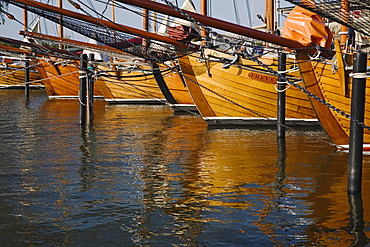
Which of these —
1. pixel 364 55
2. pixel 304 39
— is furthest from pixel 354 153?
pixel 304 39

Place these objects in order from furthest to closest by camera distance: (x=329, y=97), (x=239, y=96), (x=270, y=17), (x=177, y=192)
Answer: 1. (x=270, y=17)
2. (x=239, y=96)
3. (x=329, y=97)
4. (x=177, y=192)

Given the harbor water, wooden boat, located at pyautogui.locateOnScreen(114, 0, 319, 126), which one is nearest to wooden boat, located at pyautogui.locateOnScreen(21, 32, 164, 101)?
wooden boat, located at pyautogui.locateOnScreen(114, 0, 319, 126)

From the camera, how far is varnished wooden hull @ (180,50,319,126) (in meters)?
17.9

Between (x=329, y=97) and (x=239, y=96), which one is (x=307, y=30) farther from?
(x=239, y=96)

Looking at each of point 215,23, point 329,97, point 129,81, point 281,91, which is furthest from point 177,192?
point 129,81

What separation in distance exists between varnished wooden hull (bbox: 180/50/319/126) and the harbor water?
2237 mm

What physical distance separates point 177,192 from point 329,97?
561 cm

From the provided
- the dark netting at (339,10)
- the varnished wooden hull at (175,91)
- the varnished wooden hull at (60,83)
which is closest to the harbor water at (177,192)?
the dark netting at (339,10)

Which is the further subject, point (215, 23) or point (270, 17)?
point (270, 17)

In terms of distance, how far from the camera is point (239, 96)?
18.2 metres

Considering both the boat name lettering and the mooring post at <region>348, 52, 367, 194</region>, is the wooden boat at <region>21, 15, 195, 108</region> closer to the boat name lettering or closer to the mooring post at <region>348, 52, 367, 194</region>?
the boat name lettering

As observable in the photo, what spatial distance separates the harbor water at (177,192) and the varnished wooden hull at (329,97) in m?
0.47

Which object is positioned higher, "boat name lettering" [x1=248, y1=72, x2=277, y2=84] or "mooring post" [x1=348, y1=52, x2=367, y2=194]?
"boat name lettering" [x1=248, y1=72, x2=277, y2=84]

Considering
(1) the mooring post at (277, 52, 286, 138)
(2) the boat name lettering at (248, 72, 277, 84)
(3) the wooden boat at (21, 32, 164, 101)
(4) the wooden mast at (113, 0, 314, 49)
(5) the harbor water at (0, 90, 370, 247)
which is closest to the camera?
(5) the harbor water at (0, 90, 370, 247)
